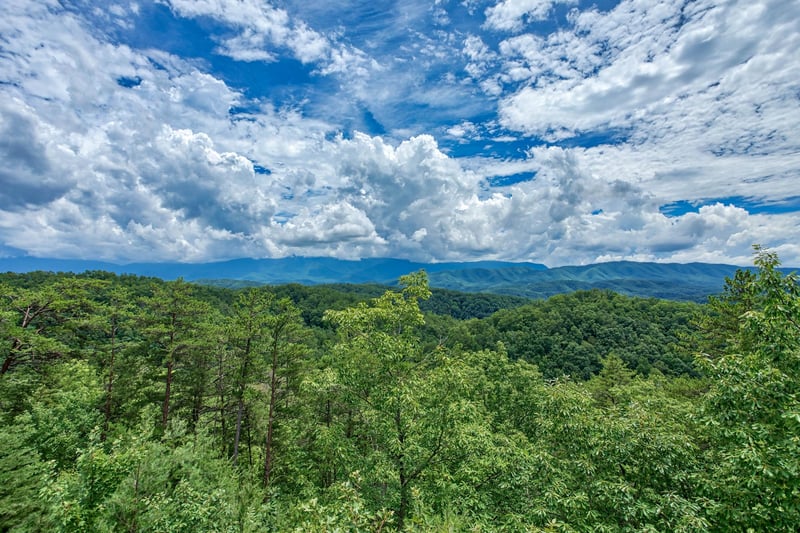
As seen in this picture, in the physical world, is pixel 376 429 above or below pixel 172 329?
below

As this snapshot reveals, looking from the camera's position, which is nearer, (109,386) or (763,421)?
(763,421)

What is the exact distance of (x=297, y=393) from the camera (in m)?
20.3

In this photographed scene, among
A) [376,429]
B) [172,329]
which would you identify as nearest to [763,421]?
[376,429]

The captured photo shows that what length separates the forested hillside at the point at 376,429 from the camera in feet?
24.6

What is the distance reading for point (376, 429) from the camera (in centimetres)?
A: 1201

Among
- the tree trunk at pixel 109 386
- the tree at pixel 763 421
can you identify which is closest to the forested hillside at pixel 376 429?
the tree at pixel 763 421

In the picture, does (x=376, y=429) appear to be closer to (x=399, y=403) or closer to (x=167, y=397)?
(x=399, y=403)

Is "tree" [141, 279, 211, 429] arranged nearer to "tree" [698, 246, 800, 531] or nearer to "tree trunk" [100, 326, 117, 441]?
"tree trunk" [100, 326, 117, 441]

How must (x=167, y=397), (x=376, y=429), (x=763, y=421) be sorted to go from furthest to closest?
(x=167, y=397) < (x=376, y=429) < (x=763, y=421)

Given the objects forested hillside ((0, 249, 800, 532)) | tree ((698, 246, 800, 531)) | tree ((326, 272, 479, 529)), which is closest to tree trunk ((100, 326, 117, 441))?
forested hillside ((0, 249, 800, 532))

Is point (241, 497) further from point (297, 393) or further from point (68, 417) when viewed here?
point (68, 417)

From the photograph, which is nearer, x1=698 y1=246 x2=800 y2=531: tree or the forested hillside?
x1=698 y1=246 x2=800 y2=531: tree

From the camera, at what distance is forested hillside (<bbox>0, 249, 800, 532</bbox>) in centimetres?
749

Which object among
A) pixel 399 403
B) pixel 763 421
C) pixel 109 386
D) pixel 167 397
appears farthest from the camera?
pixel 109 386
